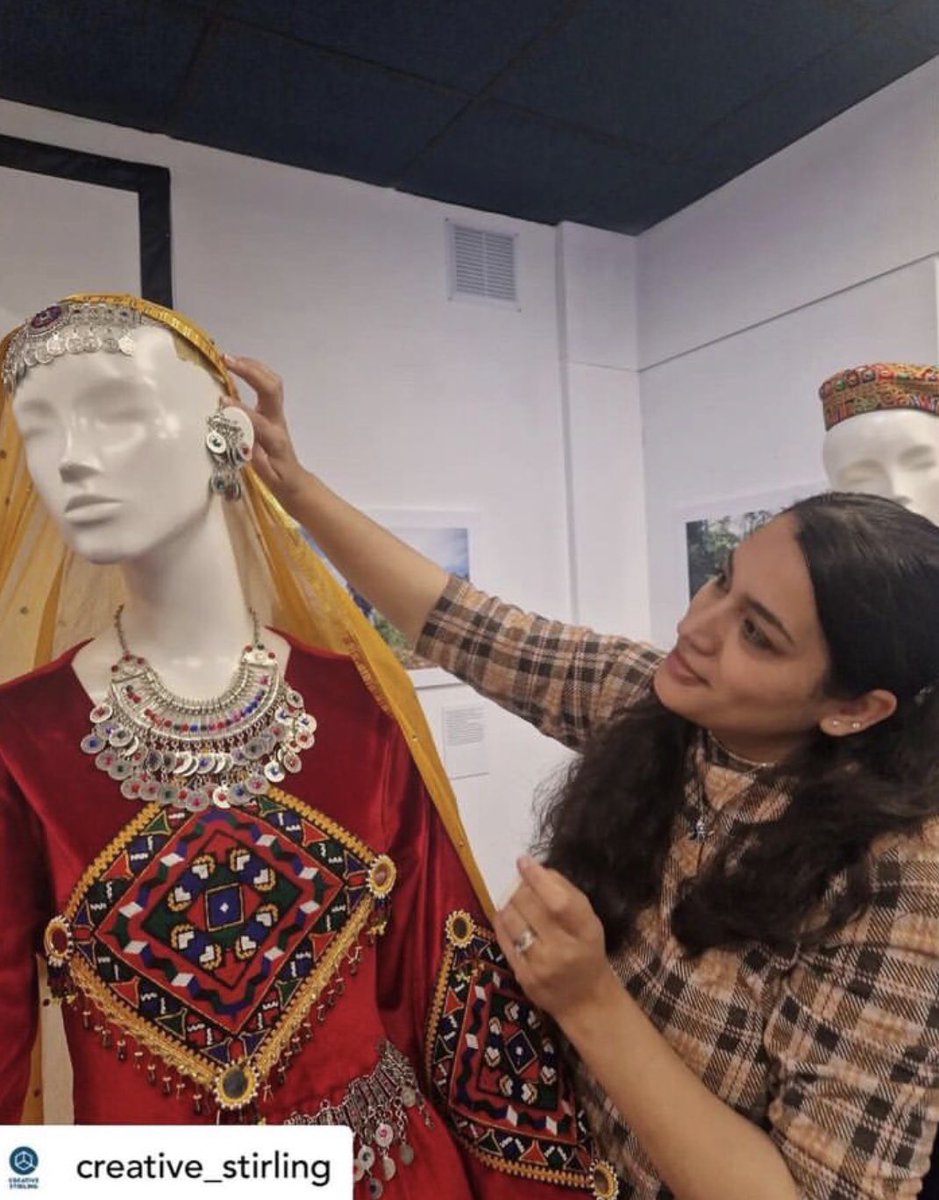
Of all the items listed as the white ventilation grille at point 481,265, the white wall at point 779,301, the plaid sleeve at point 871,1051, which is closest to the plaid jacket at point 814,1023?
the plaid sleeve at point 871,1051

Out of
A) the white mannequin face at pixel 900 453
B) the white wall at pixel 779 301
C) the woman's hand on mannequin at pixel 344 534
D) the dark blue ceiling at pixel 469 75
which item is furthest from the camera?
the white wall at pixel 779 301

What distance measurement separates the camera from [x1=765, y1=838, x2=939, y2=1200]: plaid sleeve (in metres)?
0.68

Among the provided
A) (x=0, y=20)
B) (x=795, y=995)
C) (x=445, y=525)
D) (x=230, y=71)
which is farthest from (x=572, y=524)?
(x=795, y=995)

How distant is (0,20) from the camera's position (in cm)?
161

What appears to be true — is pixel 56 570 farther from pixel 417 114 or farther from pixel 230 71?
pixel 417 114

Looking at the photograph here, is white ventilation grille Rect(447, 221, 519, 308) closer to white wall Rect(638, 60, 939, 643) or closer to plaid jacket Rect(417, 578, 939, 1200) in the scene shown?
white wall Rect(638, 60, 939, 643)

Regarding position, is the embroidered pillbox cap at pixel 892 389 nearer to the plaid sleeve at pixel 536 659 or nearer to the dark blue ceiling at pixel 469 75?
the plaid sleeve at pixel 536 659

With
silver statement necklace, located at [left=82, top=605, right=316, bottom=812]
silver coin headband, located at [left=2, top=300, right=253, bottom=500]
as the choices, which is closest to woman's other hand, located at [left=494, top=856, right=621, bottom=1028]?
silver statement necklace, located at [left=82, top=605, right=316, bottom=812]

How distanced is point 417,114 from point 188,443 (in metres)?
1.51

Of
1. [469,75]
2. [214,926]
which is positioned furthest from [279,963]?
[469,75]

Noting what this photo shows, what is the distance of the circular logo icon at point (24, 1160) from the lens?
63cm

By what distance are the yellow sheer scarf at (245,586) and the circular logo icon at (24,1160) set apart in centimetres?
42
